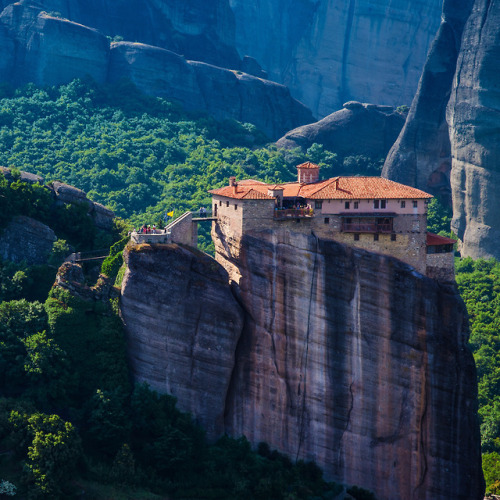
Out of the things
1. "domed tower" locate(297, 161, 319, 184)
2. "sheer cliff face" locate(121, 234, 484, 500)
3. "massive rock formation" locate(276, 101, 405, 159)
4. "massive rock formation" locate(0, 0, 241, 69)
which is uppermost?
"massive rock formation" locate(0, 0, 241, 69)

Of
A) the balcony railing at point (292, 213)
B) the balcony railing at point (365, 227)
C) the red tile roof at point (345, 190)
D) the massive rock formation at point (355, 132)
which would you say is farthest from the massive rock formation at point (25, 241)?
the massive rock formation at point (355, 132)

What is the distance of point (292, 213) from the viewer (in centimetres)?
6894

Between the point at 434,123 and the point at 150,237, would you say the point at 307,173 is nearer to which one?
the point at 150,237

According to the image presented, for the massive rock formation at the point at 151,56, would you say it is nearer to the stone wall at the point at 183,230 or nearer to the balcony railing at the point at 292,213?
the stone wall at the point at 183,230

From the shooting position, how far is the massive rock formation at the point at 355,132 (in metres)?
130

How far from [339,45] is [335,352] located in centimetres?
9921

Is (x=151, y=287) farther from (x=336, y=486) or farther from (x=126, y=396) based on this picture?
(x=336, y=486)

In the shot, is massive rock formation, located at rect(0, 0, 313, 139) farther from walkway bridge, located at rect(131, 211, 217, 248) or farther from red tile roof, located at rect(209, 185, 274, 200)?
red tile roof, located at rect(209, 185, 274, 200)

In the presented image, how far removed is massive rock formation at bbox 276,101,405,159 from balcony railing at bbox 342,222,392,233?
60288 millimetres

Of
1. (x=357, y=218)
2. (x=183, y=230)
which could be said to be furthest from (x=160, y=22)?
(x=357, y=218)

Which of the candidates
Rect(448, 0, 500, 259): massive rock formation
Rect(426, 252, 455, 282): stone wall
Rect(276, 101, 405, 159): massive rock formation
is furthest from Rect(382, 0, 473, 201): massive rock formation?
Rect(426, 252, 455, 282): stone wall

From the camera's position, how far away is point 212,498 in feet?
216

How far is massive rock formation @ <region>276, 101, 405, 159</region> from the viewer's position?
13000 centimetres

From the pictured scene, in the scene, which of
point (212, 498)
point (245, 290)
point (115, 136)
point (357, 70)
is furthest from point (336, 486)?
point (357, 70)
